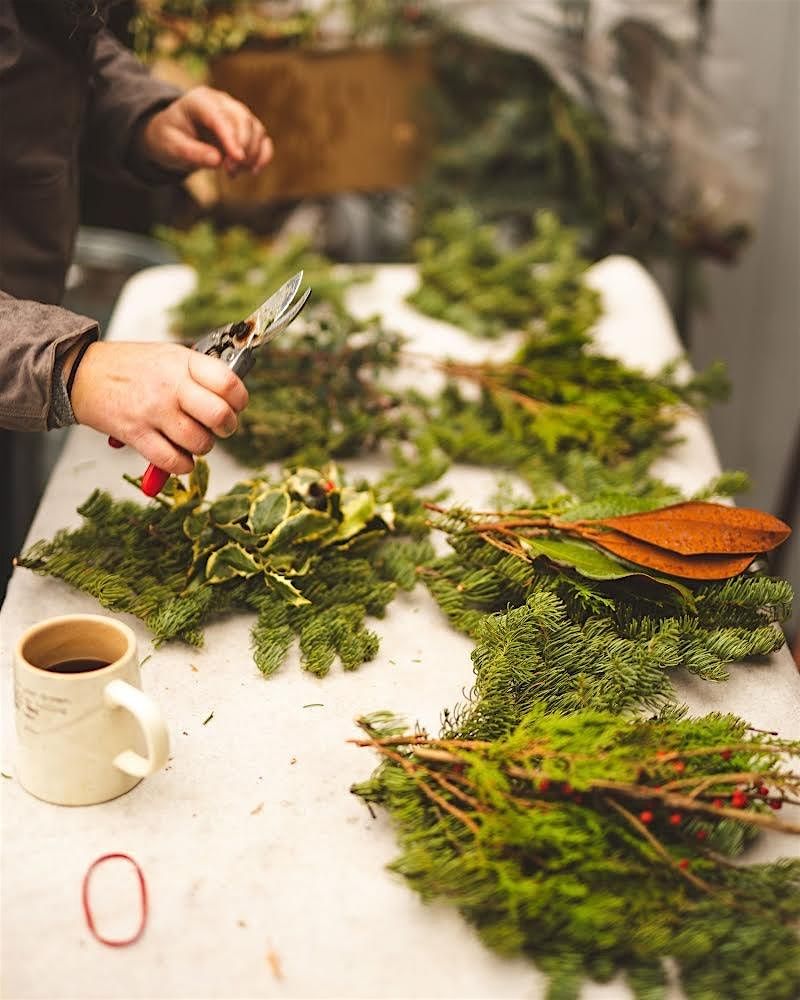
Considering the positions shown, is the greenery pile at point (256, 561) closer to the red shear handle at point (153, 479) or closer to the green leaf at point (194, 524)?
the green leaf at point (194, 524)

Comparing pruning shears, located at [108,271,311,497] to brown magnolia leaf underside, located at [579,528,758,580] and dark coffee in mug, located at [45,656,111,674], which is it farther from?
brown magnolia leaf underside, located at [579,528,758,580]

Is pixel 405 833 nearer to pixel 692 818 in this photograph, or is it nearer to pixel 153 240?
pixel 692 818

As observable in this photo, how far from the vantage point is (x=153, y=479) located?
0.96 m

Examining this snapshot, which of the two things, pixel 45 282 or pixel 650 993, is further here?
pixel 45 282

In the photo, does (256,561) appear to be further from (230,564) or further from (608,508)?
(608,508)

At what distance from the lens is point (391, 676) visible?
39.0 inches

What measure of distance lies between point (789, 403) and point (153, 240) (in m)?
1.64

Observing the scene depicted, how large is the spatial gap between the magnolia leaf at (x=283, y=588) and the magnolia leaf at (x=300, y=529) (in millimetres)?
35

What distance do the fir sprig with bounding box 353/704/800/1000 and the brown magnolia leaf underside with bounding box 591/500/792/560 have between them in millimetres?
219

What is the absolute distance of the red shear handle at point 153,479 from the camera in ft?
3.13

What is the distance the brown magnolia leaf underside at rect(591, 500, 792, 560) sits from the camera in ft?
3.35

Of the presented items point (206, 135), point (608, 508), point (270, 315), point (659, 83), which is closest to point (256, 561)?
point (270, 315)

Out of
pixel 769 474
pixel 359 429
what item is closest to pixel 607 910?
pixel 359 429

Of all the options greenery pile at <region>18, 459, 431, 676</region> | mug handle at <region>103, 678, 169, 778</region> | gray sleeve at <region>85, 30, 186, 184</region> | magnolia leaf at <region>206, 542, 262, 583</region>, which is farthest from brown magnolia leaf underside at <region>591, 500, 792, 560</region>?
gray sleeve at <region>85, 30, 186, 184</region>
